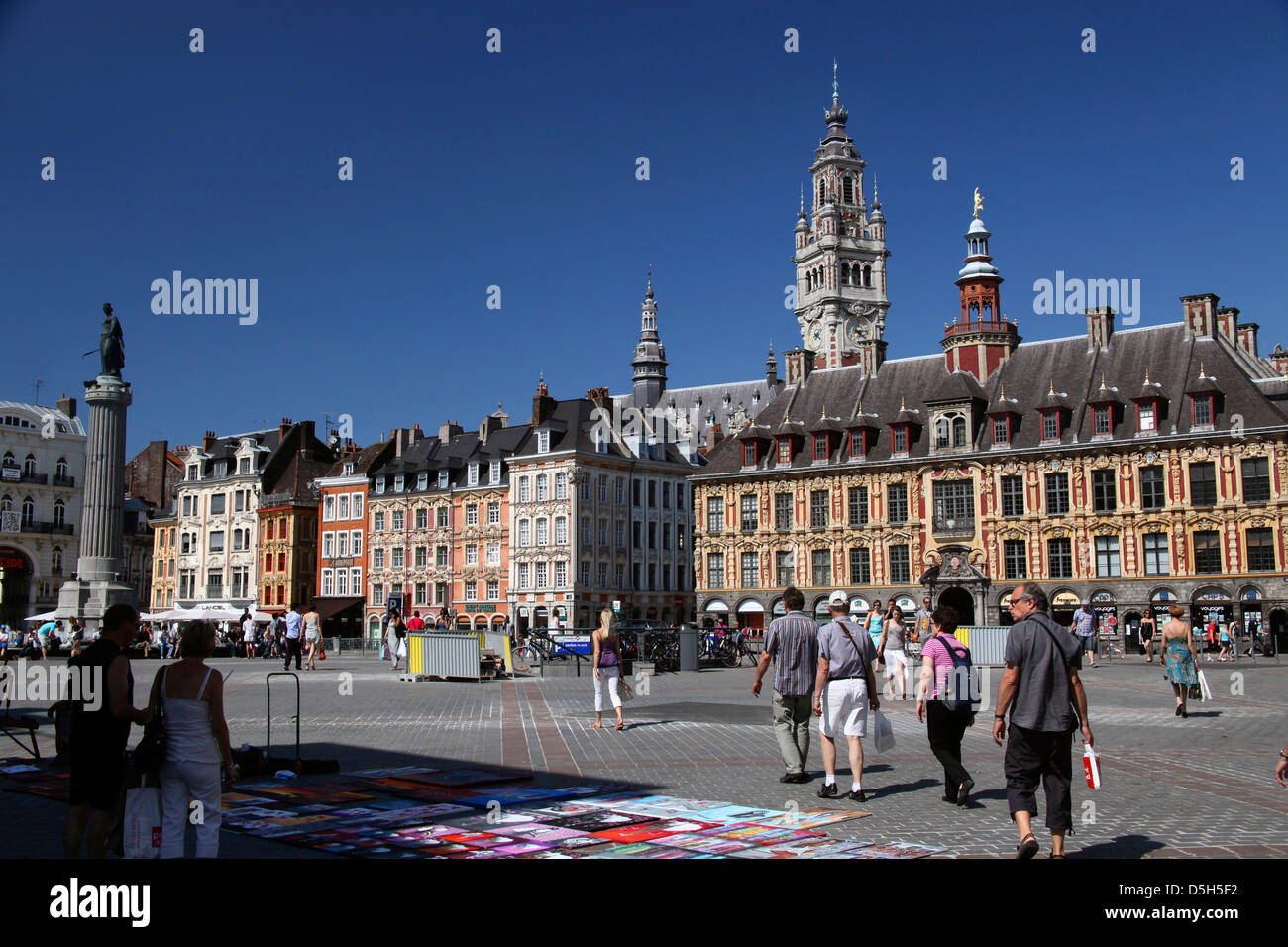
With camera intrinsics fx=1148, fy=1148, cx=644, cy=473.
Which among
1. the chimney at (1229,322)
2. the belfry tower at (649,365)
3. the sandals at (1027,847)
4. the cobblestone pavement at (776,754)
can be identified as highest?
the belfry tower at (649,365)

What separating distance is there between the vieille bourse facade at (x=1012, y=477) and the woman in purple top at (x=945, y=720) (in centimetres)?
3939

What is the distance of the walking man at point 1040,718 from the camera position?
7.55 metres

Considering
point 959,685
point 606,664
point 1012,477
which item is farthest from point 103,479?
point 1012,477

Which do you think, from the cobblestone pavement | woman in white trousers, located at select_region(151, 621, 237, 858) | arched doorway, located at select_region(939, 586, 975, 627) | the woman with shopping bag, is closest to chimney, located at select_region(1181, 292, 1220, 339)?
arched doorway, located at select_region(939, 586, 975, 627)

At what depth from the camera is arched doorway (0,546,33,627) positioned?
72.3 meters

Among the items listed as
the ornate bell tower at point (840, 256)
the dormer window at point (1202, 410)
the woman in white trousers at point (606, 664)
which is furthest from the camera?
the ornate bell tower at point (840, 256)

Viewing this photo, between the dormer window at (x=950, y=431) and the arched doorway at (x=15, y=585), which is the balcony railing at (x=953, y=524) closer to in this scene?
the dormer window at (x=950, y=431)

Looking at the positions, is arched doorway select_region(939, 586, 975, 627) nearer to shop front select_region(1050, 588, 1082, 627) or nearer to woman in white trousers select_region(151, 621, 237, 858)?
shop front select_region(1050, 588, 1082, 627)

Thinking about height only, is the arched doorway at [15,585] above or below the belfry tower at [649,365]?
below

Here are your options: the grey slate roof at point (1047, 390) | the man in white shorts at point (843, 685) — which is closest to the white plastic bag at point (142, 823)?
the man in white shorts at point (843, 685)

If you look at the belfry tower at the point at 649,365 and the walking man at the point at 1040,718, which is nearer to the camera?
the walking man at the point at 1040,718

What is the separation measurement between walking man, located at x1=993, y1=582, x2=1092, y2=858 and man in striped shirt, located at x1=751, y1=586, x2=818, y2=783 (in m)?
3.23

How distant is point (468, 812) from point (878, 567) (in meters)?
44.9
